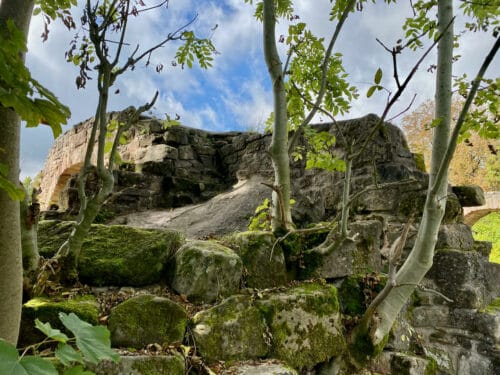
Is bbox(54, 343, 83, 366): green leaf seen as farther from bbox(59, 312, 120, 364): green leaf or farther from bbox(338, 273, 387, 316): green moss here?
bbox(338, 273, 387, 316): green moss

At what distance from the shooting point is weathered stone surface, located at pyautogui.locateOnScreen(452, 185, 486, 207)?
4.13m

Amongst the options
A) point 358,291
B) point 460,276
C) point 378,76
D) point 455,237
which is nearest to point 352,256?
point 358,291

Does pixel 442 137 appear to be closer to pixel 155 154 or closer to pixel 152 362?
pixel 152 362

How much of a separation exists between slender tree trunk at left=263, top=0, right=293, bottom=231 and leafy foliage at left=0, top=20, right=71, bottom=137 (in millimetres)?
2034

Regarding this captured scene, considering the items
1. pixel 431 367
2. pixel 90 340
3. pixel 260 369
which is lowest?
pixel 431 367

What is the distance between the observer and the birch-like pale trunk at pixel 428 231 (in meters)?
2.59

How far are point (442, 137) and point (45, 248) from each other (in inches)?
117

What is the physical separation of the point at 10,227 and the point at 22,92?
22.1 inches

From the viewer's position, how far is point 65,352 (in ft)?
2.84

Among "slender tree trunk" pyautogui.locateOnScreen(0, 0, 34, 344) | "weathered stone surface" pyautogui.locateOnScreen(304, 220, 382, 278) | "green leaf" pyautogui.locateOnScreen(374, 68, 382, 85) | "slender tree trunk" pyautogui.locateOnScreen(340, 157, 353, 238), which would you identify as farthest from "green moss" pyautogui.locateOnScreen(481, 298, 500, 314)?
"slender tree trunk" pyautogui.locateOnScreen(0, 0, 34, 344)

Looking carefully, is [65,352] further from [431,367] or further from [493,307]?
[493,307]

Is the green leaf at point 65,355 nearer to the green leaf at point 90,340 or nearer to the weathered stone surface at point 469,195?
the green leaf at point 90,340

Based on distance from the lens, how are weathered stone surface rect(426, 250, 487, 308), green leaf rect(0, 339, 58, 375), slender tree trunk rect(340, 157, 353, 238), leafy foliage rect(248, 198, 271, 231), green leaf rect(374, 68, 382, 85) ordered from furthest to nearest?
weathered stone surface rect(426, 250, 487, 308), leafy foliage rect(248, 198, 271, 231), slender tree trunk rect(340, 157, 353, 238), green leaf rect(374, 68, 382, 85), green leaf rect(0, 339, 58, 375)

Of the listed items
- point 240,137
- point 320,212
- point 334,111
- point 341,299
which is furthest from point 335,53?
point 240,137
